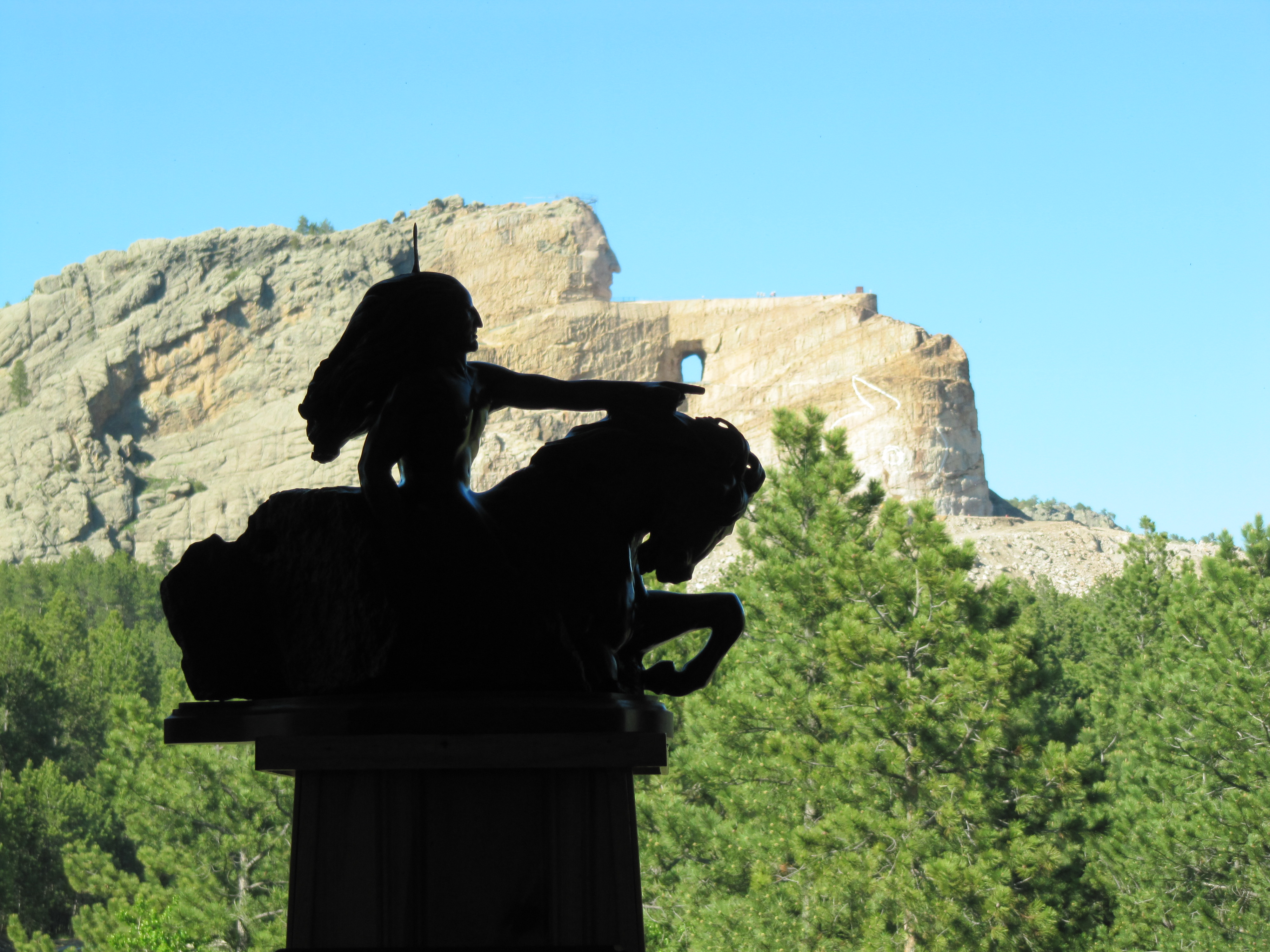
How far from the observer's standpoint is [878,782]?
36.8 feet

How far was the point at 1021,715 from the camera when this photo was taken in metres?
11.2

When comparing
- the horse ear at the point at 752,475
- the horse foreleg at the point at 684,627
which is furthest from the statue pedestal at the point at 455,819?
the horse ear at the point at 752,475

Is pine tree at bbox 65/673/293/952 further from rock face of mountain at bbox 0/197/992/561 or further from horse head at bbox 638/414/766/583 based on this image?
rock face of mountain at bbox 0/197/992/561

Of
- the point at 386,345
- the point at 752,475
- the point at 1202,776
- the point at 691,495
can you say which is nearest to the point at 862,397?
the point at 1202,776

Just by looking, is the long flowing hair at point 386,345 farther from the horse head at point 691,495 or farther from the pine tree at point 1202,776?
the pine tree at point 1202,776

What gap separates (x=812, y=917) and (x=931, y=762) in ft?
5.82

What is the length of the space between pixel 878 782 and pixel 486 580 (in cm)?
982

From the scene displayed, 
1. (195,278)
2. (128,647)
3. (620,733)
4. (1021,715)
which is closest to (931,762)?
(1021,715)

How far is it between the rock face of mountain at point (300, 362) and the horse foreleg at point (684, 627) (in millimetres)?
42044

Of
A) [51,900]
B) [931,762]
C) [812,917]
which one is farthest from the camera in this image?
[51,900]

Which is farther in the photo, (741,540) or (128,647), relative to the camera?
(128,647)

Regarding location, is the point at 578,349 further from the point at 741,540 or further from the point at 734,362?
the point at 741,540

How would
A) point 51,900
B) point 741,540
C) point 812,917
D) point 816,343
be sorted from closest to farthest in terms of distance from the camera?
point 812,917, point 741,540, point 51,900, point 816,343

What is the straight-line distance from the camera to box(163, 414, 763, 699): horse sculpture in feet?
6.63
